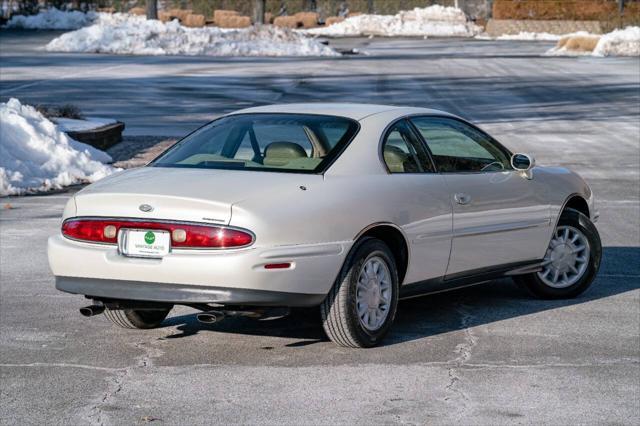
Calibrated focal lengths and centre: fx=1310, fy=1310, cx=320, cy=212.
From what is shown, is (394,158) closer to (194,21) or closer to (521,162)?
(521,162)

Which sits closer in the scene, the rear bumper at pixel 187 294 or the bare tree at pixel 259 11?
the rear bumper at pixel 187 294

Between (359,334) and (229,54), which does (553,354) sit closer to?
(359,334)

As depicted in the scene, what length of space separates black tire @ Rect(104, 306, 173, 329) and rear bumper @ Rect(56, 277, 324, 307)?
861mm

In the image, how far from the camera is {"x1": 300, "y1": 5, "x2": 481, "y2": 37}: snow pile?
81.7 metres

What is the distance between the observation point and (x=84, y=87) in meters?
34.2

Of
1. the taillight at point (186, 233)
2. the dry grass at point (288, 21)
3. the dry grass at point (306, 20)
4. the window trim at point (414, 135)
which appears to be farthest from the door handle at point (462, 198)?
the dry grass at point (306, 20)

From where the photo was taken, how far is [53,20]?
82.7 m

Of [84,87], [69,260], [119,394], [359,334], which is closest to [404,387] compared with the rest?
→ [359,334]

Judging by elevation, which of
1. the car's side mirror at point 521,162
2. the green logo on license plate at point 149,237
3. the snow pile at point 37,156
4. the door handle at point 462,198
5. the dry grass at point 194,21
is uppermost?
the car's side mirror at point 521,162

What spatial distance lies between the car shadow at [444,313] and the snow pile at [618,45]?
4319cm

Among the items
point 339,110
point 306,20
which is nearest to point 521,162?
point 339,110

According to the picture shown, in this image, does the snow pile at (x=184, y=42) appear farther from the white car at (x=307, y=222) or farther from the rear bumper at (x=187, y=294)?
the rear bumper at (x=187, y=294)

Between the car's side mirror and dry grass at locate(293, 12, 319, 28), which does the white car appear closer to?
the car's side mirror

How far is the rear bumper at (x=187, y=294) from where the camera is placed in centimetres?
721
